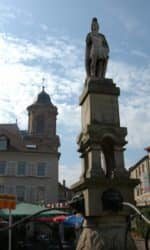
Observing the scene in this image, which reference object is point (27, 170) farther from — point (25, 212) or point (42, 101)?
point (25, 212)

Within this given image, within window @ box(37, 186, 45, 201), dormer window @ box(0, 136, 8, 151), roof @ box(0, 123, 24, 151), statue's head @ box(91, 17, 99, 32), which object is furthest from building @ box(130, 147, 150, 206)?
statue's head @ box(91, 17, 99, 32)

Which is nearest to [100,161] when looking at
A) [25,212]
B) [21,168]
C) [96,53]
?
[96,53]

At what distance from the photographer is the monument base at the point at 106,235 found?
488cm

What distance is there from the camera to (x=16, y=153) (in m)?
33.2

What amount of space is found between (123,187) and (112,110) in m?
1.54

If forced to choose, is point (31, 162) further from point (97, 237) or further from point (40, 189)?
point (97, 237)

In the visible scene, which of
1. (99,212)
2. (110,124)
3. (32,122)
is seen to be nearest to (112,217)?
(99,212)

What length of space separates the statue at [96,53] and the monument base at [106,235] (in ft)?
9.65

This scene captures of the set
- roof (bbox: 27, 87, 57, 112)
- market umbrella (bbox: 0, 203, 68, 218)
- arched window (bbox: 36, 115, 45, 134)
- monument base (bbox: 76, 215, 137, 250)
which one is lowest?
monument base (bbox: 76, 215, 137, 250)

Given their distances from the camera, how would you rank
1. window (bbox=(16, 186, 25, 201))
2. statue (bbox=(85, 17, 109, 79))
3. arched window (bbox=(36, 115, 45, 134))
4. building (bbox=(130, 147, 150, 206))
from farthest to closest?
arched window (bbox=(36, 115, 45, 134)) < building (bbox=(130, 147, 150, 206)) < window (bbox=(16, 186, 25, 201)) < statue (bbox=(85, 17, 109, 79))

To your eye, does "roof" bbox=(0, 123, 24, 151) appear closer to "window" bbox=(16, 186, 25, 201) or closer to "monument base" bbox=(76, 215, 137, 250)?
"window" bbox=(16, 186, 25, 201)

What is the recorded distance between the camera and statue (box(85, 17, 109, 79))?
6352 mm

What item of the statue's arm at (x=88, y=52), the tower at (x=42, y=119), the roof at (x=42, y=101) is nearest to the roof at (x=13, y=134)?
the tower at (x=42, y=119)

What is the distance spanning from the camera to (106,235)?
5.01 m
